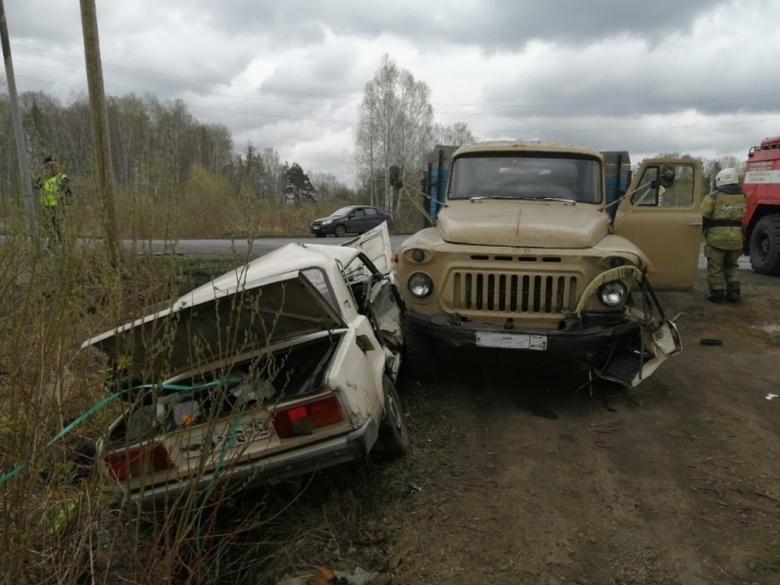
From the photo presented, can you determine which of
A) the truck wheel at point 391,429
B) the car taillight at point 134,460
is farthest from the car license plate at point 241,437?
the truck wheel at point 391,429

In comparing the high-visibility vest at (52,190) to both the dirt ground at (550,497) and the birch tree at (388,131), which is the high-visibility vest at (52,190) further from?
the birch tree at (388,131)

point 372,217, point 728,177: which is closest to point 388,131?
point 372,217

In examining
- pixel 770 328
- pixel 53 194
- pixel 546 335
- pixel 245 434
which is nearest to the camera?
pixel 245 434

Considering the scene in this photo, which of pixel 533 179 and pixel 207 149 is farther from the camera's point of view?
pixel 207 149

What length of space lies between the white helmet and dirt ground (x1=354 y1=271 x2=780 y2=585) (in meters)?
3.14

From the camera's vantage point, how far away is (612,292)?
15.0 ft

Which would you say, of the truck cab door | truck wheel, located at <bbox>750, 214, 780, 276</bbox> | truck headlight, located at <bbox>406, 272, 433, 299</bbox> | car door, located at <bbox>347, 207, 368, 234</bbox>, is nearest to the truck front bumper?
truck headlight, located at <bbox>406, 272, 433, 299</bbox>

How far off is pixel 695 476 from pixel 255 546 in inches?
107

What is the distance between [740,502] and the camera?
3.35 metres

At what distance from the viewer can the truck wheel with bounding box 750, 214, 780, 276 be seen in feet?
32.0

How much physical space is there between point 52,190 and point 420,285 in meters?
2.78

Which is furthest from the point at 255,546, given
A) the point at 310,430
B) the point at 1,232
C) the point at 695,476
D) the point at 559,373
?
the point at 559,373

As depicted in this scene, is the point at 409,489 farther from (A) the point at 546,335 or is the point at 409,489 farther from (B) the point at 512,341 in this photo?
(A) the point at 546,335

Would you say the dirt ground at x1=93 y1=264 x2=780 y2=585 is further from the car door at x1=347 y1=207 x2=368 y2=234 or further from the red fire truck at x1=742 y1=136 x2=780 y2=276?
the car door at x1=347 y1=207 x2=368 y2=234
